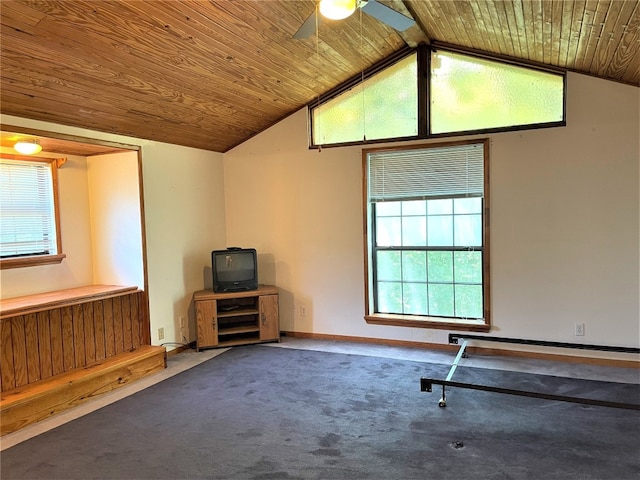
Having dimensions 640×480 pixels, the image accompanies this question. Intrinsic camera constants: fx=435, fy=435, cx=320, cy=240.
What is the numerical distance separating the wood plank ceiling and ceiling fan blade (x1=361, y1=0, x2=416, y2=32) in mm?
754

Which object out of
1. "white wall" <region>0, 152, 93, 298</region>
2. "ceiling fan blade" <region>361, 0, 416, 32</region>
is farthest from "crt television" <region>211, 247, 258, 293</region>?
"ceiling fan blade" <region>361, 0, 416, 32</region>

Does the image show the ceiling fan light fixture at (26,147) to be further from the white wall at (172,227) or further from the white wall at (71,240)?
the white wall at (71,240)

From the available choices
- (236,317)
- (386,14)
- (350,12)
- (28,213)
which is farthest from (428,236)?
(28,213)

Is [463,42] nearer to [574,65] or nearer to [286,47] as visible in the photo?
[574,65]

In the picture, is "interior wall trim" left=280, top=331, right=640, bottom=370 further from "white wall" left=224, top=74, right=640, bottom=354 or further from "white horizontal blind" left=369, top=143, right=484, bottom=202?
"white horizontal blind" left=369, top=143, right=484, bottom=202

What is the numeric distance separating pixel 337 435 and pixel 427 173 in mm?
2875

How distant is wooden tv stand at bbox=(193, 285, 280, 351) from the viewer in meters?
4.81

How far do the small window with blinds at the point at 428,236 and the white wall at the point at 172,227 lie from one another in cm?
195

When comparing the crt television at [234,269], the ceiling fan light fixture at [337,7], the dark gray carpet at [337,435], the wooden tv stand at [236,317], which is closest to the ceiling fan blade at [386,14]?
the ceiling fan light fixture at [337,7]

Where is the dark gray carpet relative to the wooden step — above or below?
below

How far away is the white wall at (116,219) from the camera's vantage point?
4.38 meters

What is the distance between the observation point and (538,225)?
4219 mm

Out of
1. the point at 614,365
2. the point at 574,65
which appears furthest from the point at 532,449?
the point at 574,65

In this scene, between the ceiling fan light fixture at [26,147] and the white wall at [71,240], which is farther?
the white wall at [71,240]
